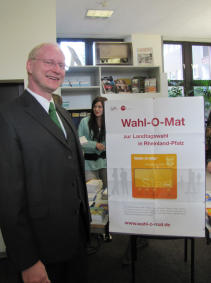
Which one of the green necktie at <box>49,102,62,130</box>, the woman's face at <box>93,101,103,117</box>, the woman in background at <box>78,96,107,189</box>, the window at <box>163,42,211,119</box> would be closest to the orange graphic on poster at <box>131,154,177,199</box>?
the green necktie at <box>49,102,62,130</box>

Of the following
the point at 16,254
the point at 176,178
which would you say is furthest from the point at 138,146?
the point at 16,254

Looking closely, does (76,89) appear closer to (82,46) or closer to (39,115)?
(82,46)

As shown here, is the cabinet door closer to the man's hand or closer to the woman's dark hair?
the woman's dark hair

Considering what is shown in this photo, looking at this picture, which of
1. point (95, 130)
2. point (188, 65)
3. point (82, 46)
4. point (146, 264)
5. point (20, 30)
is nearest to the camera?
point (146, 264)

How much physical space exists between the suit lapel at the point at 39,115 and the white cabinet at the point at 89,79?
3426 millimetres

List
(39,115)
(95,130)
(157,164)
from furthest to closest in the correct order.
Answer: (95,130) → (157,164) → (39,115)

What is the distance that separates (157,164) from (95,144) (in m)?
1.50

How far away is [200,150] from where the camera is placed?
1.11 m

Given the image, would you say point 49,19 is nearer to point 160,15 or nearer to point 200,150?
point 200,150

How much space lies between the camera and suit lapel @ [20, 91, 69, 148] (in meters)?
1.03

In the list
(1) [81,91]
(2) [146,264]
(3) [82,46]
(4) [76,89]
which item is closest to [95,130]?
(2) [146,264]

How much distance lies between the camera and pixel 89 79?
15.9 ft

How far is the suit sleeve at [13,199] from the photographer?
927 millimetres

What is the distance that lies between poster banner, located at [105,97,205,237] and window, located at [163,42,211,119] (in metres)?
4.93
